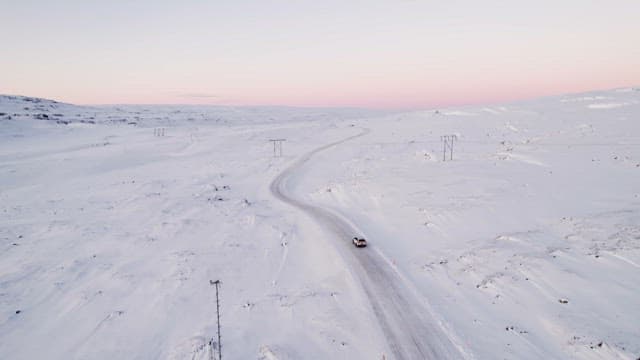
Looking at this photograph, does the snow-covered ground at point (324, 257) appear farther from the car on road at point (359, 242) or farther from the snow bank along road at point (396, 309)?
the car on road at point (359, 242)

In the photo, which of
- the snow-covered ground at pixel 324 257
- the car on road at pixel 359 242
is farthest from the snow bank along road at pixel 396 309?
the snow-covered ground at pixel 324 257

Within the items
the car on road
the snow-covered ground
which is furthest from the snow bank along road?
the snow-covered ground

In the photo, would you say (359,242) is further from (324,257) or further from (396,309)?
(396,309)

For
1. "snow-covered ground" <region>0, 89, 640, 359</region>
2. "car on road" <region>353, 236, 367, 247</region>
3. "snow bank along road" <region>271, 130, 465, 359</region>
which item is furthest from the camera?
"car on road" <region>353, 236, 367, 247</region>

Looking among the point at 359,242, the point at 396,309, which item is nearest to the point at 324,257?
the point at 359,242

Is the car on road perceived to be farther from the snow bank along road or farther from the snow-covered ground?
the snow-covered ground

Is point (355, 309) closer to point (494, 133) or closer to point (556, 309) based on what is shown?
point (556, 309)
